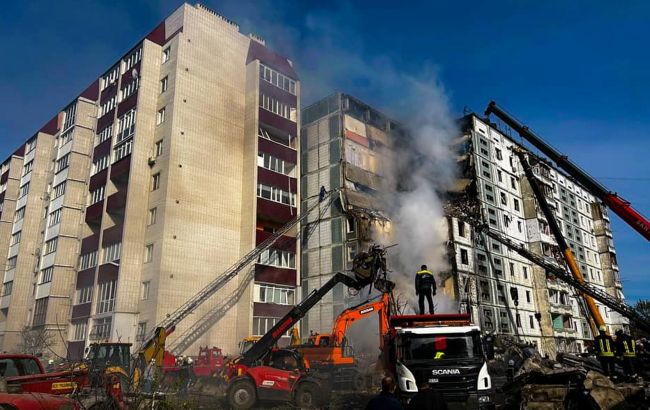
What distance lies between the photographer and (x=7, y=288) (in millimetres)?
48406

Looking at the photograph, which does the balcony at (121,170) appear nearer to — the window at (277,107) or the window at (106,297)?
the window at (106,297)

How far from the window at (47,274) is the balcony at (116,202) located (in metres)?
7.77

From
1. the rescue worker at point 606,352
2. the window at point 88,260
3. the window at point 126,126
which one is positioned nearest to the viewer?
the rescue worker at point 606,352

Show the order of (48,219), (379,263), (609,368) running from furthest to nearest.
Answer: (48,219) < (379,263) < (609,368)

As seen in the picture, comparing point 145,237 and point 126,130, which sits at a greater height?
point 126,130

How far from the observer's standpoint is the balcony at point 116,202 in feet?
120

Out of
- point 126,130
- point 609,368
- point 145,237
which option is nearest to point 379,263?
point 609,368

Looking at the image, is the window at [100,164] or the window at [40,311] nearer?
the window at [40,311]

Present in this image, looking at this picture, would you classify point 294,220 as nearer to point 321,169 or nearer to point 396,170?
point 321,169

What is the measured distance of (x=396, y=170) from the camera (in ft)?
150

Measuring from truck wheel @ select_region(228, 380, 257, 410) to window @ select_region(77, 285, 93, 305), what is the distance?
23220mm

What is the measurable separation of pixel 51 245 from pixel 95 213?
685cm

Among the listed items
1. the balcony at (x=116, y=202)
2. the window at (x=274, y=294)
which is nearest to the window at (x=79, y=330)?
the balcony at (x=116, y=202)

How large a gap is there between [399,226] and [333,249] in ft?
19.9
